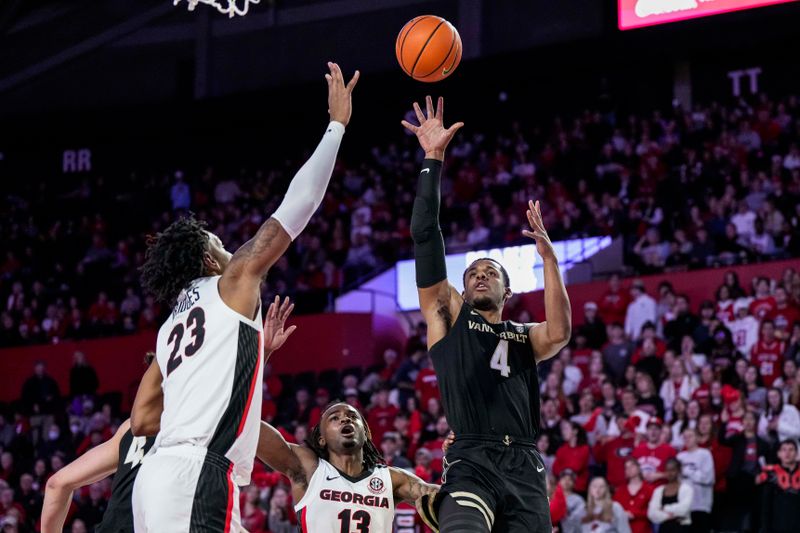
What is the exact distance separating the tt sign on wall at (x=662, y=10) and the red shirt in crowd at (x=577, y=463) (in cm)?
641

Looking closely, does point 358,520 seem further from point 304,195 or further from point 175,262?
point 304,195

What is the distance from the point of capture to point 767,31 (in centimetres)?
2138

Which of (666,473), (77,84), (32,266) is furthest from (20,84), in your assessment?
(666,473)

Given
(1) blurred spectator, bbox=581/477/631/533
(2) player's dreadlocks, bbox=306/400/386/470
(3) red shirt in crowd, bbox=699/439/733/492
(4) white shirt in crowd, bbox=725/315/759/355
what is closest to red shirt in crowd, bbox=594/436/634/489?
(1) blurred spectator, bbox=581/477/631/533

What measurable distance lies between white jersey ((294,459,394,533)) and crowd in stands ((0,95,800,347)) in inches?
415

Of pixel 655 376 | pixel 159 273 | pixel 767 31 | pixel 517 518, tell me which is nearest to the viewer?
pixel 159 273

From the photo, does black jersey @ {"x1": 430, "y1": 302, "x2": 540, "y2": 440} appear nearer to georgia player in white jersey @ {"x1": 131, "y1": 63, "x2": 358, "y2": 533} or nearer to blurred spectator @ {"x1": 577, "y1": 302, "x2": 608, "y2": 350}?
georgia player in white jersey @ {"x1": 131, "y1": 63, "x2": 358, "y2": 533}

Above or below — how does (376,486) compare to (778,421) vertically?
below

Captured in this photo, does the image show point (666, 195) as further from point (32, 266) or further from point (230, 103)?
point (32, 266)

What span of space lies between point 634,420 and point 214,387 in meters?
8.87

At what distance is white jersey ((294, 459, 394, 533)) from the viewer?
6.88m

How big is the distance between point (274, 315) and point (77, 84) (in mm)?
22770

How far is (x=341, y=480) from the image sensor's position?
23.0 ft

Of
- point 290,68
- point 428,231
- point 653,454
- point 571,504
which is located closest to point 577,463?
point 571,504
